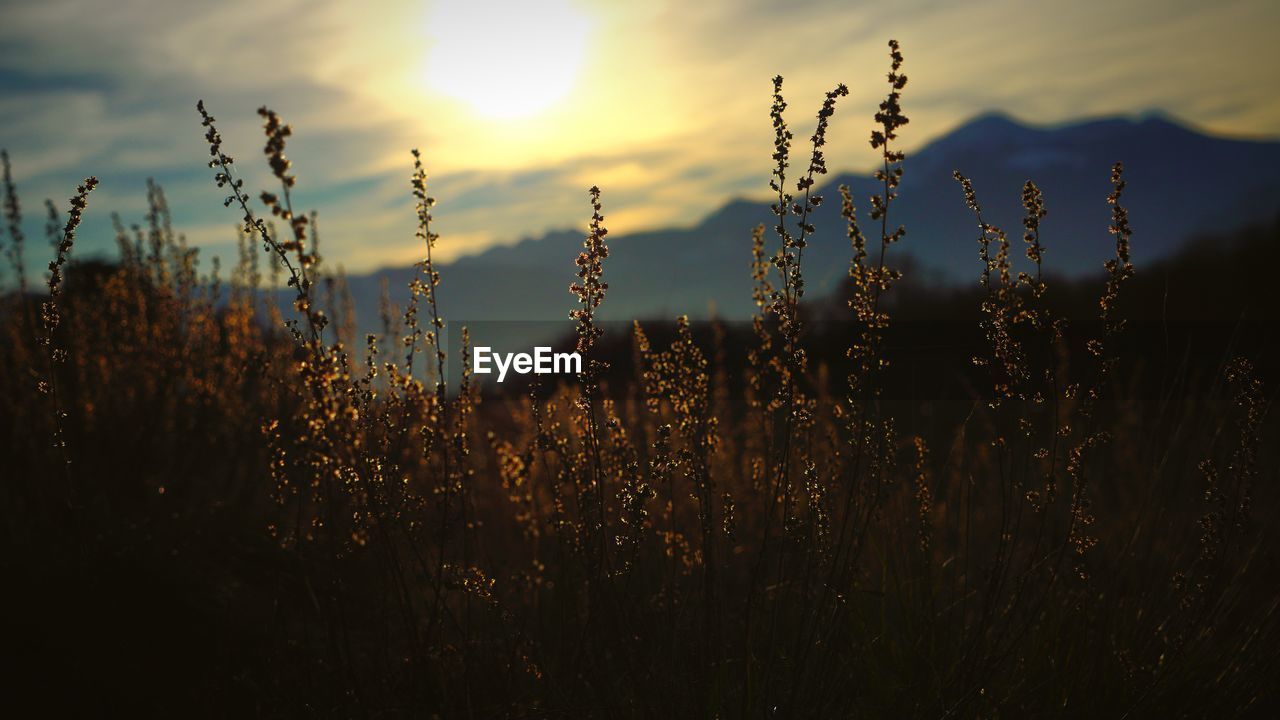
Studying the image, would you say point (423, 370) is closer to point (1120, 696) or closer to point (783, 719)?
point (783, 719)

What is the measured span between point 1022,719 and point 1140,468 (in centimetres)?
276

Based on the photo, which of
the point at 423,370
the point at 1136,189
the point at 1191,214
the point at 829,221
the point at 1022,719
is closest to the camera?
the point at 1022,719

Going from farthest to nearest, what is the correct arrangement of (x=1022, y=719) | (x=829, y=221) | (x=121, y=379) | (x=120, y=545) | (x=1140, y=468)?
(x=829, y=221), (x=121, y=379), (x=1140, y=468), (x=120, y=545), (x=1022, y=719)

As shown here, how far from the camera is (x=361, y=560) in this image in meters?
4.18

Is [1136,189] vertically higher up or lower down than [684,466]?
higher up

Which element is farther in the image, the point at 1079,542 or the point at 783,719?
the point at 1079,542

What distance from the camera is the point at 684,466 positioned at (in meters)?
2.56

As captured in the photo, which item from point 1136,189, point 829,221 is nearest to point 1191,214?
point 1136,189

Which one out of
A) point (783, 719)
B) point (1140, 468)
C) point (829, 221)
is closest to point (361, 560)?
point (783, 719)

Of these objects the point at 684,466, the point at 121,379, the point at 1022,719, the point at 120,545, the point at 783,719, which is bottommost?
the point at 1022,719

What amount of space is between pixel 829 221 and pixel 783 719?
162 meters

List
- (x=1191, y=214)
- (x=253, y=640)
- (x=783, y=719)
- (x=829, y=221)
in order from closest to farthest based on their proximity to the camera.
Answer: (x=783, y=719) < (x=253, y=640) < (x=829, y=221) < (x=1191, y=214)

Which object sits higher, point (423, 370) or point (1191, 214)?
point (1191, 214)

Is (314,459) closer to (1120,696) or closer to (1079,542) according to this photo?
(1079,542)
